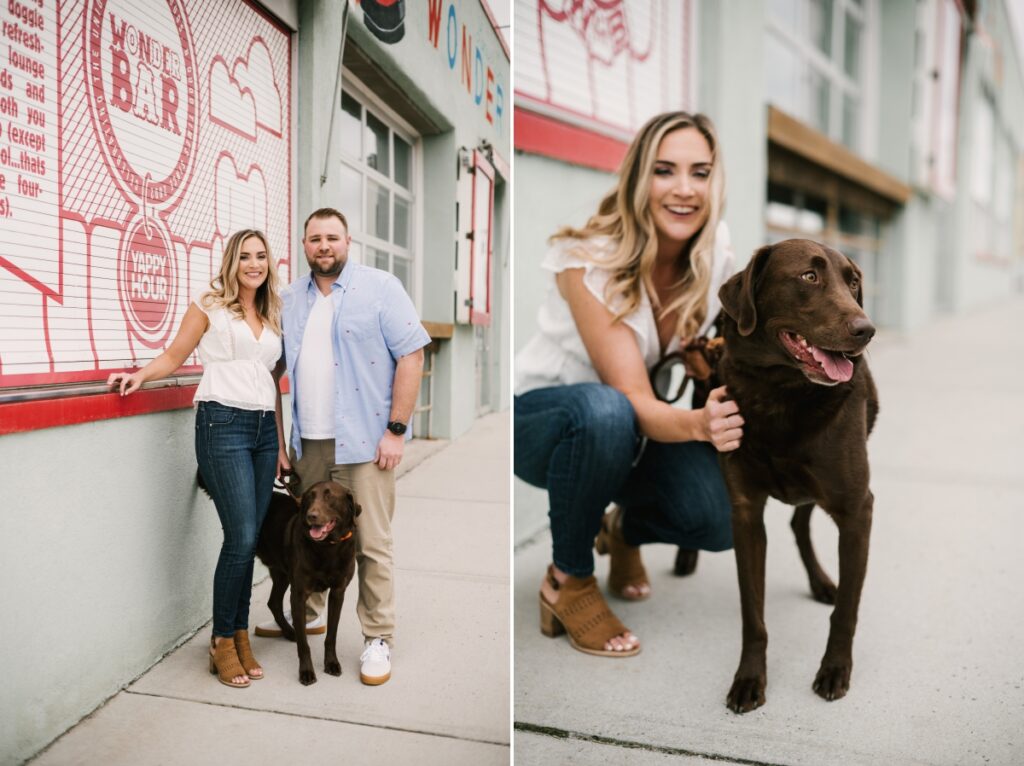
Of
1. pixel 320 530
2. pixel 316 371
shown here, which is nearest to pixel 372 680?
pixel 320 530

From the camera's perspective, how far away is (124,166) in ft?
3.32

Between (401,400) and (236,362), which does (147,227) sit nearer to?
(236,362)

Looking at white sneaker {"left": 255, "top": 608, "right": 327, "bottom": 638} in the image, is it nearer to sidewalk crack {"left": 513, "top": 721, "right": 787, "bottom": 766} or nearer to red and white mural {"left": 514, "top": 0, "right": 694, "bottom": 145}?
sidewalk crack {"left": 513, "top": 721, "right": 787, "bottom": 766}

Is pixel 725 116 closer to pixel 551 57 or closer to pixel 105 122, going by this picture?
pixel 551 57

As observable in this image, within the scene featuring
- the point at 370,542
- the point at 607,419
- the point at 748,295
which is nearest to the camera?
the point at 370,542

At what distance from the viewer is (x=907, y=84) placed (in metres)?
2.00

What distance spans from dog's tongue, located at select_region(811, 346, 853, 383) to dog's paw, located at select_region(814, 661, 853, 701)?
569 mm

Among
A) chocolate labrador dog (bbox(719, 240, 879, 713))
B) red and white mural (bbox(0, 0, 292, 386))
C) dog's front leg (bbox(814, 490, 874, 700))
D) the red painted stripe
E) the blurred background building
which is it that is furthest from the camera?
the red painted stripe

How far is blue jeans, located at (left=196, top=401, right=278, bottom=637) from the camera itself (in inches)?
42.6

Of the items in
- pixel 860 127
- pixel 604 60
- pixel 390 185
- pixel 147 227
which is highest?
pixel 604 60

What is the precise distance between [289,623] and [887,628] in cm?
123

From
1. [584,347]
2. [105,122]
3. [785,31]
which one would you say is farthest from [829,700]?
[785,31]

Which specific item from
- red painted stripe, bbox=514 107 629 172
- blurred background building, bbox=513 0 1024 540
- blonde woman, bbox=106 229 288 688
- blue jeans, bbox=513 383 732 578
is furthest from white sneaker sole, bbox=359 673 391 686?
red painted stripe, bbox=514 107 629 172

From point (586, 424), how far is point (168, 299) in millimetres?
1012
